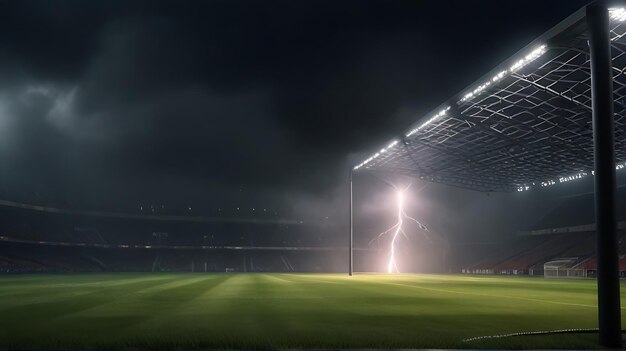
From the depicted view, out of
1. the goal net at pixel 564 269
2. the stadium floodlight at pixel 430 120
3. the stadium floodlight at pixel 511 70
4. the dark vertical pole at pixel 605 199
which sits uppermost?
the stadium floodlight at pixel 511 70

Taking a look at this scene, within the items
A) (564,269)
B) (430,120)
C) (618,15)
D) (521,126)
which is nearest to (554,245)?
(564,269)

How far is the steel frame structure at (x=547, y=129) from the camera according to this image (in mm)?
10250

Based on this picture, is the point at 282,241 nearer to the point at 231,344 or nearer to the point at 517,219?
the point at 517,219

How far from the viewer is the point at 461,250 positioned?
77.2 metres

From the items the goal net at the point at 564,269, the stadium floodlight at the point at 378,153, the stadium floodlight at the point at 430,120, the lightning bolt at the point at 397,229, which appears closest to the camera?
the stadium floodlight at the point at 430,120

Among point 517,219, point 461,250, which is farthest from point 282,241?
point 517,219

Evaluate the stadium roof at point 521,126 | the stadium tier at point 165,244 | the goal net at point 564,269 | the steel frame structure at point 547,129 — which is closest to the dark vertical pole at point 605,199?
the steel frame structure at point 547,129

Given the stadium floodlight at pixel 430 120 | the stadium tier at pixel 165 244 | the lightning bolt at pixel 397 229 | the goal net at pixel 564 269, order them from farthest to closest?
1. the stadium tier at pixel 165 244
2. the lightning bolt at pixel 397 229
3. the goal net at pixel 564 269
4. the stadium floodlight at pixel 430 120

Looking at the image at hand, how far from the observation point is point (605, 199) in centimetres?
Result: 1019

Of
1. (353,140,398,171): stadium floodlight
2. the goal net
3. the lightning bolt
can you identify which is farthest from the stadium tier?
the goal net

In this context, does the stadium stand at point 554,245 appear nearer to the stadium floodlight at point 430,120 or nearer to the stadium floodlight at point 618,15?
the stadium floodlight at point 430,120

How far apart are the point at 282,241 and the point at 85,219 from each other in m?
31.5

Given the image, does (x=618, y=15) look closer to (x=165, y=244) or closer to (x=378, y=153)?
(x=378, y=153)

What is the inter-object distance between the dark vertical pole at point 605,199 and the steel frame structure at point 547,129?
0.02 m
